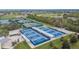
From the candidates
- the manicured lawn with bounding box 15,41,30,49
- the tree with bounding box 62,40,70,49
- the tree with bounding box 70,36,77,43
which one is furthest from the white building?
the tree with bounding box 70,36,77,43

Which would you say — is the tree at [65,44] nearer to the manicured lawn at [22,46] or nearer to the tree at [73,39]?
the tree at [73,39]

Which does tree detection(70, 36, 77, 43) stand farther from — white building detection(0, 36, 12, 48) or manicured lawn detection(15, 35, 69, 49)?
white building detection(0, 36, 12, 48)

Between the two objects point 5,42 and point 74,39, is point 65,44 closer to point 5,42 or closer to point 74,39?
point 74,39

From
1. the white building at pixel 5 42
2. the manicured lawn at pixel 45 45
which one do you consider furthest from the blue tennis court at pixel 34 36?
the white building at pixel 5 42

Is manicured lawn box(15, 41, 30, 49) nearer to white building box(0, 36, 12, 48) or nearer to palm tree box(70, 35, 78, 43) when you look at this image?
white building box(0, 36, 12, 48)

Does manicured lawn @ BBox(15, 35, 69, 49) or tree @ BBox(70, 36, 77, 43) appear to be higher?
tree @ BBox(70, 36, 77, 43)

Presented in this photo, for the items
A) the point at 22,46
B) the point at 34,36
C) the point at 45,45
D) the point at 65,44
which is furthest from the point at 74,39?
the point at 22,46

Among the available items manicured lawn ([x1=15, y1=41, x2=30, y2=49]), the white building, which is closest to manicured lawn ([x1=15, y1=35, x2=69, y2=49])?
manicured lawn ([x1=15, y1=41, x2=30, y2=49])
